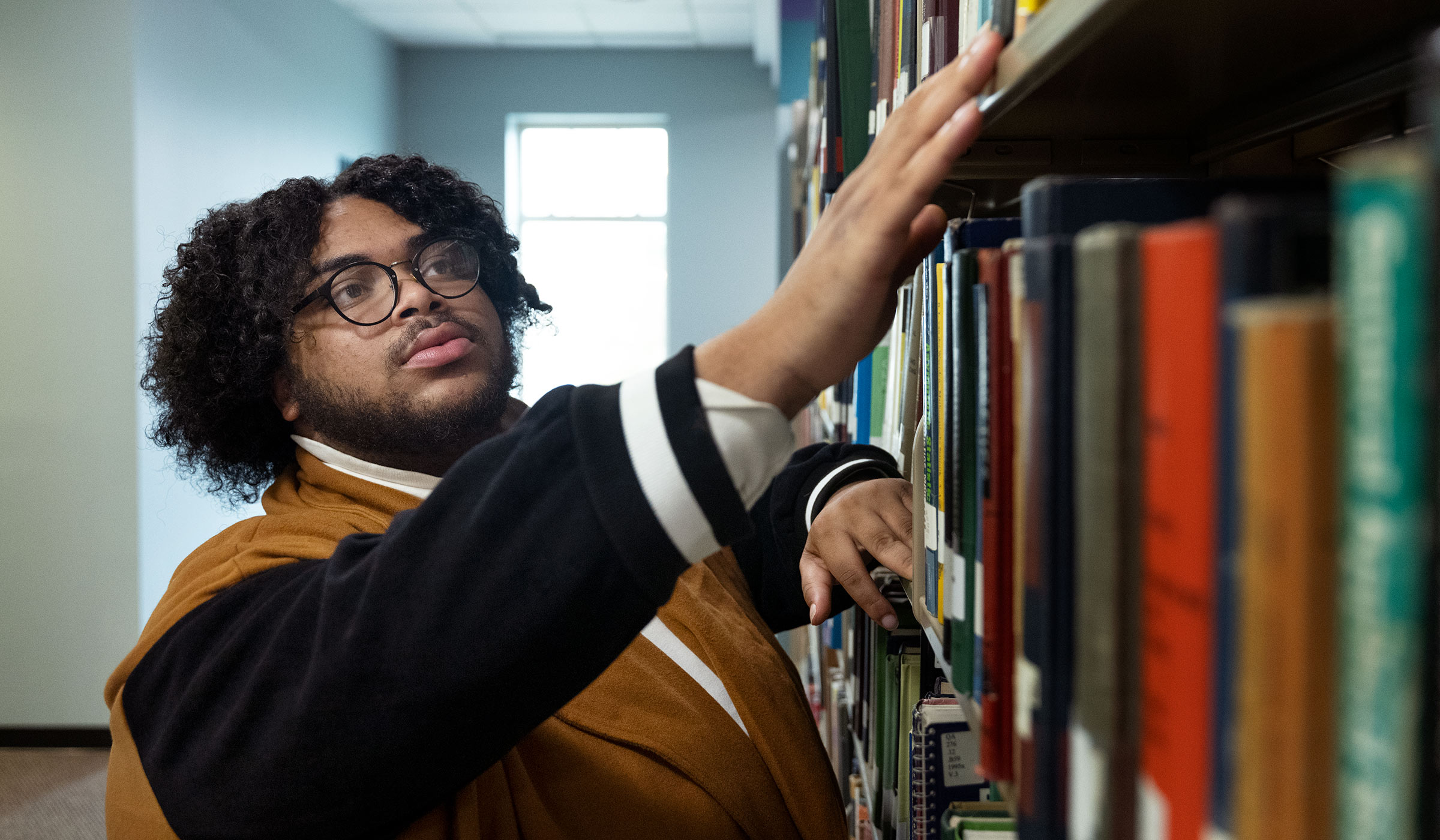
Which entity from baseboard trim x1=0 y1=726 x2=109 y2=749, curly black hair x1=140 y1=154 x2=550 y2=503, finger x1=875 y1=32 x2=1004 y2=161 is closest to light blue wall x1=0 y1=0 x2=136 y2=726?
baseboard trim x1=0 y1=726 x2=109 y2=749

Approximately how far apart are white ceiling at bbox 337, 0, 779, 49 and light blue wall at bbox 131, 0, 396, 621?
0.42m

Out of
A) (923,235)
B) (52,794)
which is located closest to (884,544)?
(923,235)

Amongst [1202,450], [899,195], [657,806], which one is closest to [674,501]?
[899,195]

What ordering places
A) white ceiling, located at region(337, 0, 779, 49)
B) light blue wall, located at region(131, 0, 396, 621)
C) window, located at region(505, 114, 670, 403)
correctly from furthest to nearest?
1. window, located at region(505, 114, 670, 403)
2. white ceiling, located at region(337, 0, 779, 49)
3. light blue wall, located at region(131, 0, 396, 621)

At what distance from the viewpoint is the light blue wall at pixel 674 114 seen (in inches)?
237

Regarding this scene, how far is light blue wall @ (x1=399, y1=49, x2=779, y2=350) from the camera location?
6.01 metres

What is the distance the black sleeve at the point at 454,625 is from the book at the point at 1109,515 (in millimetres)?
298

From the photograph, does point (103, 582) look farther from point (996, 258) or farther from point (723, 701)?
point (996, 258)

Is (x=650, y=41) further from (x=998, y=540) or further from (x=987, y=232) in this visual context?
(x=998, y=540)

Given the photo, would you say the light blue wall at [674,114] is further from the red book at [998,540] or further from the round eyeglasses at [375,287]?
the red book at [998,540]

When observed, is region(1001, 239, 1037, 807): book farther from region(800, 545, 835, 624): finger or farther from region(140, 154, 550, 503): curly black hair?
region(140, 154, 550, 503): curly black hair

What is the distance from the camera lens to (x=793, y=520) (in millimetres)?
1341

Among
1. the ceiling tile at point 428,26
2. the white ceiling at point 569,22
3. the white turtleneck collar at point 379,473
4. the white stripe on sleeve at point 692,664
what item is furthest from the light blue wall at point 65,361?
the white stripe on sleeve at point 692,664

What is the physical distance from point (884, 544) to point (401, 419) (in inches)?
27.1
